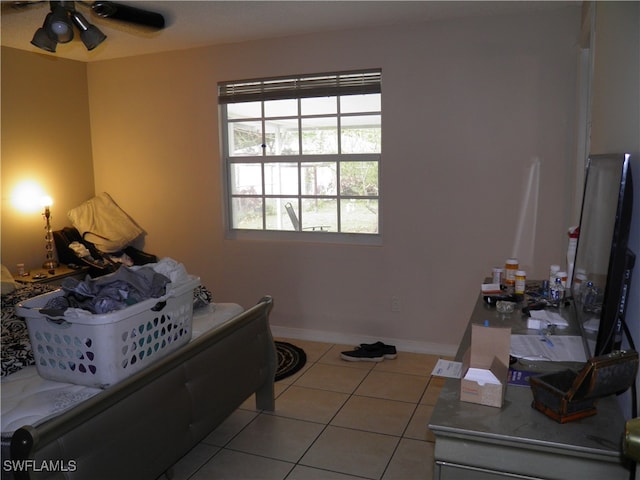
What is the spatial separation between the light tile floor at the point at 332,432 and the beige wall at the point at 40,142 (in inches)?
105

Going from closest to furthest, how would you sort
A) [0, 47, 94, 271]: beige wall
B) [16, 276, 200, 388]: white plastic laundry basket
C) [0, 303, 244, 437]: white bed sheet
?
[0, 303, 244, 437]: white bed sheet → [16, 276, 200, 388]: white plastic laundry basket → [0, 47, 94, 271]: beige wall

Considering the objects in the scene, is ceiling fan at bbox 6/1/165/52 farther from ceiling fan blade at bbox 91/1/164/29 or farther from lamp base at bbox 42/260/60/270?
lamp base at bbox 42/260/60/270

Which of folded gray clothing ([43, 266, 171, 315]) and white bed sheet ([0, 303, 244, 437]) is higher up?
folded gray clothing ([43, 266, 171, 315])

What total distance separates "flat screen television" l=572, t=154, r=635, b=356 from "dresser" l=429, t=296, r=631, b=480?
0.75 feet

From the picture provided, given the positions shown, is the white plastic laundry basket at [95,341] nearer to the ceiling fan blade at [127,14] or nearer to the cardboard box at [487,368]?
the cardboard box at [487,368]

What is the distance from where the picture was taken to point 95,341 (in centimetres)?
189

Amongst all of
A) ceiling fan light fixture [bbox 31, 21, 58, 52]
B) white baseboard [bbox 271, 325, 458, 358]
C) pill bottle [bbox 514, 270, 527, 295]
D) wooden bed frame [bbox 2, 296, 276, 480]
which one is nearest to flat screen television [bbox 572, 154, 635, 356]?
pill bottle [bbox 514, 270, 527, 295]

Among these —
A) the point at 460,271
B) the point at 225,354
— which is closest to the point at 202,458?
the point at 225,354

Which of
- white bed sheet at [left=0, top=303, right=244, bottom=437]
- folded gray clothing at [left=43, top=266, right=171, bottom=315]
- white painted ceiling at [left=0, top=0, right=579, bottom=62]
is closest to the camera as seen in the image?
white bed sheet at [left=0, top=303, right=244, bottom=437]

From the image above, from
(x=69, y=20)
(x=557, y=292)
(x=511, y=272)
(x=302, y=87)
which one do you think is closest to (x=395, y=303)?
(x=511, y=272)

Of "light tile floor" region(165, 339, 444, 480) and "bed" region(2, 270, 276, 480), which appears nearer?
"bed" region(2, 270, 276, 480)

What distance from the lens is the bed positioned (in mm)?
1555

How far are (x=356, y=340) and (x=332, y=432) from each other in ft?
4.52

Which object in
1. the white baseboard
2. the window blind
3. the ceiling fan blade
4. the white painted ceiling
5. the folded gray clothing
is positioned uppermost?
the white painted ceiling
